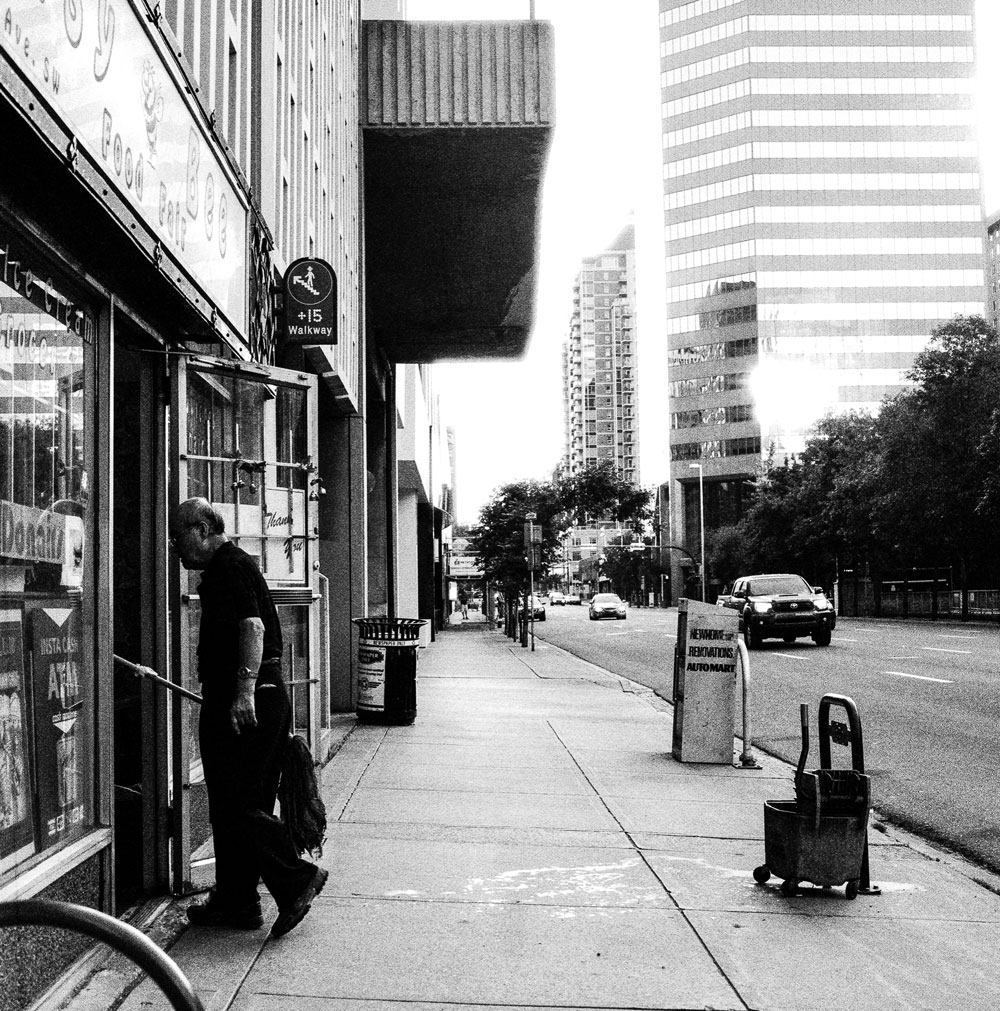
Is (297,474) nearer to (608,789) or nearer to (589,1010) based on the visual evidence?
(608,789)

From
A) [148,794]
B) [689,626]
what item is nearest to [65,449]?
[148,794]

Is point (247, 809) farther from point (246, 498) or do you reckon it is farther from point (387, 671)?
point (387, 671)

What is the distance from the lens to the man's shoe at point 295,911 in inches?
197

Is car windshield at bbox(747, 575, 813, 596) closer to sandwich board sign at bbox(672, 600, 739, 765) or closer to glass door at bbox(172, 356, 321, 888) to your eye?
sandwich board sign at bbox(672, 600, 739, 765)

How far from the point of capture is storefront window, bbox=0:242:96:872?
4.20 meters

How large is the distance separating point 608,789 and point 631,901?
3.25m

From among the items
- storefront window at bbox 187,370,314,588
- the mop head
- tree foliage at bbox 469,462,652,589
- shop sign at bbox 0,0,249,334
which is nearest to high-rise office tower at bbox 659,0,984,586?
tree foliage at bbox 469,462,652,589

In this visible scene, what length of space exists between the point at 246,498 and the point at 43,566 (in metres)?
2.77

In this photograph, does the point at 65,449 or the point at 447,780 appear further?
the point at 447,780

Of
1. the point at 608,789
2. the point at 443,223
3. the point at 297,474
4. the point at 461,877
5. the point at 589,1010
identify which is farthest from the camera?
the point at 443,223

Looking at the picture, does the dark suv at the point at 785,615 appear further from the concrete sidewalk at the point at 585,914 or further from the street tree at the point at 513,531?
the concrete sidewalk at the point at 585,914

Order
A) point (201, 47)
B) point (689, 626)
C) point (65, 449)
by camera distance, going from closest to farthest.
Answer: point (65, 449)
point (201, 47)
point (689, 626)

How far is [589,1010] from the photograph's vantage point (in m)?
4.25

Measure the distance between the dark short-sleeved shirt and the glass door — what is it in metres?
0.74
